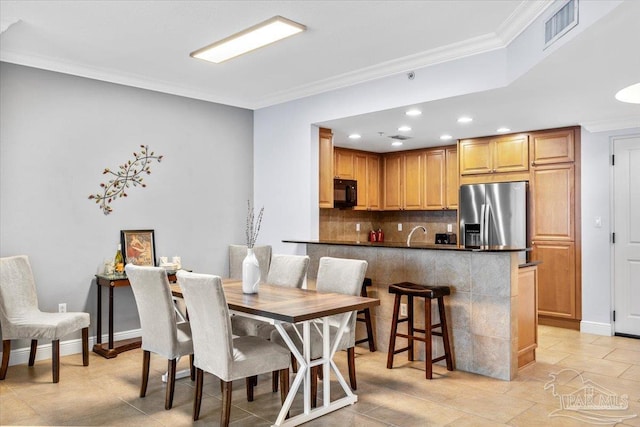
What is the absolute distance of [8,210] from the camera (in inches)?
165

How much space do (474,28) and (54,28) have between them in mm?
3157

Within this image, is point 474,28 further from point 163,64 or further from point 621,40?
point 163,64

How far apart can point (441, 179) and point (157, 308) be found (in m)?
4.83

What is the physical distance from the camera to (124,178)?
492cm

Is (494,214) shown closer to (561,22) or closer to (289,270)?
(289,270)

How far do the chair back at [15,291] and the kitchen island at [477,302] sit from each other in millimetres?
3017

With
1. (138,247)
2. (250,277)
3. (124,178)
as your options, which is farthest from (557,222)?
(124,178)

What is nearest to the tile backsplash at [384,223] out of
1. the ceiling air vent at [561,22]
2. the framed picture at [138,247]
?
the framed picture at [138,247]

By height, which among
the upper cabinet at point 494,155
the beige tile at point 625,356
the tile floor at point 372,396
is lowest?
the tile floor at point 372,396

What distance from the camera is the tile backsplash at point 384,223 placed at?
23.6 feet

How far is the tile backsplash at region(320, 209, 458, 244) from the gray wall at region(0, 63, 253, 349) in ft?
5.61

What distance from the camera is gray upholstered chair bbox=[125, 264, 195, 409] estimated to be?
3.10 m

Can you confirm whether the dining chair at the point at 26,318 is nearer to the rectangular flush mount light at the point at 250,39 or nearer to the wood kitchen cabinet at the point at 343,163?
the rectangular flush mount light at the point at 250,39

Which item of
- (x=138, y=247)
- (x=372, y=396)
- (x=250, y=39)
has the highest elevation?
(x=250, y=39)
